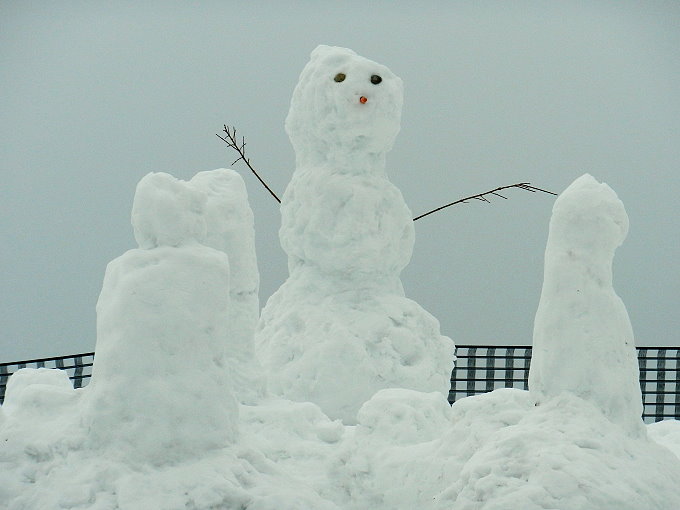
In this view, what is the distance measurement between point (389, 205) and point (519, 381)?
2.00m

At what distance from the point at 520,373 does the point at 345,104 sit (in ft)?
8.04

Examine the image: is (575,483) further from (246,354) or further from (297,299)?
(297,299)

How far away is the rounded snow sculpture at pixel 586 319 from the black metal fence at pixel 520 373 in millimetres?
3404

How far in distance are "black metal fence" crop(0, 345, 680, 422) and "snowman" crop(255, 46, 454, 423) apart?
168cm

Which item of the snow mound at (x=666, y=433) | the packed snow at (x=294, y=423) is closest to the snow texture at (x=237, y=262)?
the packed snow at (x=294, y=423)

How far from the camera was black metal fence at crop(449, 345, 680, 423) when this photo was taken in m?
5.98

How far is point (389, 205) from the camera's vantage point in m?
4.46

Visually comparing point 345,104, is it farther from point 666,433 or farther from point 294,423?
point 666,433

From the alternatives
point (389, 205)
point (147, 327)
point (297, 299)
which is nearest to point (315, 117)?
point (389, 205)

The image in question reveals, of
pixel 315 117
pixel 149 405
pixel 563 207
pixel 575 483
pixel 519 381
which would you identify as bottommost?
pixel 519 381

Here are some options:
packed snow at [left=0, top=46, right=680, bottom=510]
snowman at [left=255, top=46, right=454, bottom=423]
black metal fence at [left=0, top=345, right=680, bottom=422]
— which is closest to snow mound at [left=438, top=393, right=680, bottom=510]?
packed snow at [left=0, top=46, right=680, bottom=510]

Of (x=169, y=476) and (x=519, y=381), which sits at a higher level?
(x=169, y=476)

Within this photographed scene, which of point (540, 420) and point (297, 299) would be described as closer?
point (540, 420)

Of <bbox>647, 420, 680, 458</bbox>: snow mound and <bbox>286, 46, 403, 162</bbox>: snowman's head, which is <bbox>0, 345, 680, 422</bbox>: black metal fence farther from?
<bbox>286, 46, 403, 162</bbox>: snowman's head
